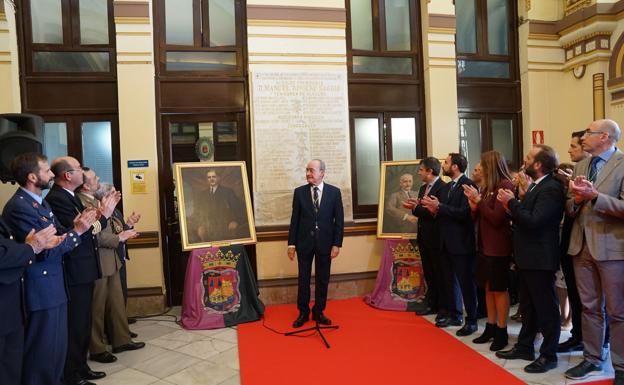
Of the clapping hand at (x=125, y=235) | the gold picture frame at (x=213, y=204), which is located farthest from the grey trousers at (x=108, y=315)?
the gold picture frame at (x=213, y=204)

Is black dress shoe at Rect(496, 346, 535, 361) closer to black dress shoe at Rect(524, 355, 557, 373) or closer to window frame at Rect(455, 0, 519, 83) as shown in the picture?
black dress shoe at Rect(524, 355, 557, 373)

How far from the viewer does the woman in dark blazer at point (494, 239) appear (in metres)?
3.33

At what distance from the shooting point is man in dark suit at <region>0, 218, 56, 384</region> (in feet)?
7.32

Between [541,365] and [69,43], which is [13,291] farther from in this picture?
[69,43]

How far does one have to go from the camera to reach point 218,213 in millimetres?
4469

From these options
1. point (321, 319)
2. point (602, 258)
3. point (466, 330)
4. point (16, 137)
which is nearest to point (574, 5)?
point (602, 258)

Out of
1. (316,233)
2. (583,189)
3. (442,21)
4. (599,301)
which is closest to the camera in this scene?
(583,189)

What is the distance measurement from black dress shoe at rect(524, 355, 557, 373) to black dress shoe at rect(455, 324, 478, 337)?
0.75 m

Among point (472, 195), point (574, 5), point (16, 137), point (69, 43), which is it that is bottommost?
point (472, 195)

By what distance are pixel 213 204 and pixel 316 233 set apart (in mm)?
1189

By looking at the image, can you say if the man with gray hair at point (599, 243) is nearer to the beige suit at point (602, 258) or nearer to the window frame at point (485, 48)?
the beige suit at point (602, 258)

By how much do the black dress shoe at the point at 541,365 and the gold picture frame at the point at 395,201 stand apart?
1909 millimetres

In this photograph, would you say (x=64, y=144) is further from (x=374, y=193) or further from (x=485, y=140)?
(x=485, y=140)

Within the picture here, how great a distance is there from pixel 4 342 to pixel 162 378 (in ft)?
3.79
